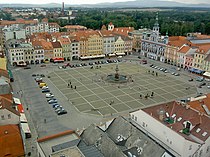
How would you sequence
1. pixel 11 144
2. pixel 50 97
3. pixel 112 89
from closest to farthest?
1. pixel 11 144
2. pixel 50 97
3. pixel 112 89

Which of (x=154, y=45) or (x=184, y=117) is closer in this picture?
(x=184, y=117)

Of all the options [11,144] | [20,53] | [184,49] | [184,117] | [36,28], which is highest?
[36,28]

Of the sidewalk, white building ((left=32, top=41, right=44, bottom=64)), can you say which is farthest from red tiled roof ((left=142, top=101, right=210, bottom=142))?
white building ((left=32, top=41, right=44, bottom=64))

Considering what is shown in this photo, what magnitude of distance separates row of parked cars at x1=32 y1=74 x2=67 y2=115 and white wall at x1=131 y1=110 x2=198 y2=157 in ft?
70.5

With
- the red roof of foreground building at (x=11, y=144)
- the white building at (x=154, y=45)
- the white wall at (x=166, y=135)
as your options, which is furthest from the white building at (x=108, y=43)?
the red roof of foreground building at (x=11, y=144)

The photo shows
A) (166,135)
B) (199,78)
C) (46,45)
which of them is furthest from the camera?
(46,45)

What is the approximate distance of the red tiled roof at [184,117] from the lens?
41350 millimetres

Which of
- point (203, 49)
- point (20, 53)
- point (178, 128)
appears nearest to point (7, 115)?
point (178, 128)

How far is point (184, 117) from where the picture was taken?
148ft

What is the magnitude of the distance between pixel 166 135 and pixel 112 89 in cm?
3930

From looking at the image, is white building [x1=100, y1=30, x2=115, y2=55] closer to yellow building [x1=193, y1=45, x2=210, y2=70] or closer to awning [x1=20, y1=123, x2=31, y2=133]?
yellow building [x1=193, y1=45, x2=210, y2=70]

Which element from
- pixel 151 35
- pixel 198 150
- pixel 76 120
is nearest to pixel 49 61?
pixel 151 35

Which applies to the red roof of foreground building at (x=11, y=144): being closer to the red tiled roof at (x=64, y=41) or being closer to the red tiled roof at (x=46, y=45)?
the red tiled roof at (x=46, y=45)

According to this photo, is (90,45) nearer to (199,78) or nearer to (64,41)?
(64,41)
